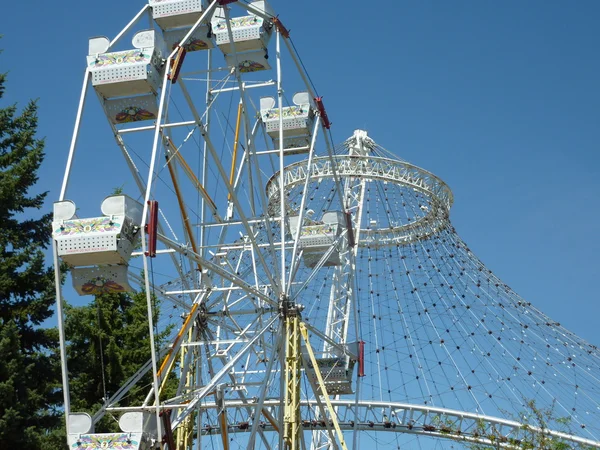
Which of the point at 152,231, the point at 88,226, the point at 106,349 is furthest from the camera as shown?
the point at 106,349

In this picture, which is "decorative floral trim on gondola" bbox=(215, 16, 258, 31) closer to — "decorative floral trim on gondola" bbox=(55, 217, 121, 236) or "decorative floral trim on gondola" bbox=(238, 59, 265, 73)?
"decorative floral trim on gondola" bbox=(238, 59, 265, 73)

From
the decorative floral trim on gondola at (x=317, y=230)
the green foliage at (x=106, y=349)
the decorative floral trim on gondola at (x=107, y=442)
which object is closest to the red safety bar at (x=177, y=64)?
the decorative floral trim on gondola at (x=317, y=230)

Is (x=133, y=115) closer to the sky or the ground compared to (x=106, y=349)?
closer to the sky

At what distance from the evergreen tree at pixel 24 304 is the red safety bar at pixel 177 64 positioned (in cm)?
739

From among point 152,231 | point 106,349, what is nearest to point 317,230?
point 152,231

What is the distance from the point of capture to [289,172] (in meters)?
38.2

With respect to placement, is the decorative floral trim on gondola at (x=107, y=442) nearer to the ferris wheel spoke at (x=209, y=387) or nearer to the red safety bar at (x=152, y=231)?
the ferris wheel spoke at (x=209, y=387)

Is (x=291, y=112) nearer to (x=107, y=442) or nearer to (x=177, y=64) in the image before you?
(x=177, y=64)

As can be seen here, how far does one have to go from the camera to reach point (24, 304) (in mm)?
25516

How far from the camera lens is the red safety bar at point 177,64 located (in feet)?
64.9

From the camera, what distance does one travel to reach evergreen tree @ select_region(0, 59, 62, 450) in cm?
2328

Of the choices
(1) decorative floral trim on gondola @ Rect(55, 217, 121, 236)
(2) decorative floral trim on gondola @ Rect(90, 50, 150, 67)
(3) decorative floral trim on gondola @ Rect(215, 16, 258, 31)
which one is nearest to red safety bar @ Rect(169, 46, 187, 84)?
(2) decorative floral trim on gondola @ Rect(90, 50, 150, 67)

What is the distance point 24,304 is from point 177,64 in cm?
885

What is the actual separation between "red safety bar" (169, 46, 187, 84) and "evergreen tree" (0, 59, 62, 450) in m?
7.39
